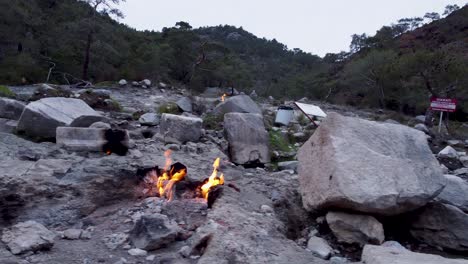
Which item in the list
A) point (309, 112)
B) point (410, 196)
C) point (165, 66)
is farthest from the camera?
point (165, 66)

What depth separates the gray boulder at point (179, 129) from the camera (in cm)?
589

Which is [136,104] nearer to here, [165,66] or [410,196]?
[410,196]

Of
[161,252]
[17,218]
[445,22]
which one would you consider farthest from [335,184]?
[445,22]

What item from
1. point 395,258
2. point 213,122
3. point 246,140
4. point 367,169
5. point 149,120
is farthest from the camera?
point 213,122

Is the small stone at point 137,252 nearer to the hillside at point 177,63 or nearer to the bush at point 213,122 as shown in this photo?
the bush at point 213,122

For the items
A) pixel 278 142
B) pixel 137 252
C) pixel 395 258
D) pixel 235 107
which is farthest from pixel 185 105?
pixel 395 258

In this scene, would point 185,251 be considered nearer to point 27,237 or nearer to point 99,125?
point 27,237

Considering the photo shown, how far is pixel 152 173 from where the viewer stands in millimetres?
4332

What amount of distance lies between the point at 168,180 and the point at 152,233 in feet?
3.85

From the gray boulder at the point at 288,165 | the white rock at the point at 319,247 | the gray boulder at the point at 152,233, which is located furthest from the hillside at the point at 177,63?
the gray boulder at the point at 152,233

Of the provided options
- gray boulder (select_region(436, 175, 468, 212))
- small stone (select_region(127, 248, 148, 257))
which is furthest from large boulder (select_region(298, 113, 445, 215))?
small stone (select_region(127, 248, 148, 257))

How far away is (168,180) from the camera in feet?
14.0

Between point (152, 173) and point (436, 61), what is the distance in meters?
13.8

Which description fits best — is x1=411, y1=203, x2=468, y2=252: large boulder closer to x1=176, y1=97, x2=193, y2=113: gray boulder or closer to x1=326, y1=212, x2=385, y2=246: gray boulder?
x1=326, y1=212, x2=385, y2=246: gray boulder
